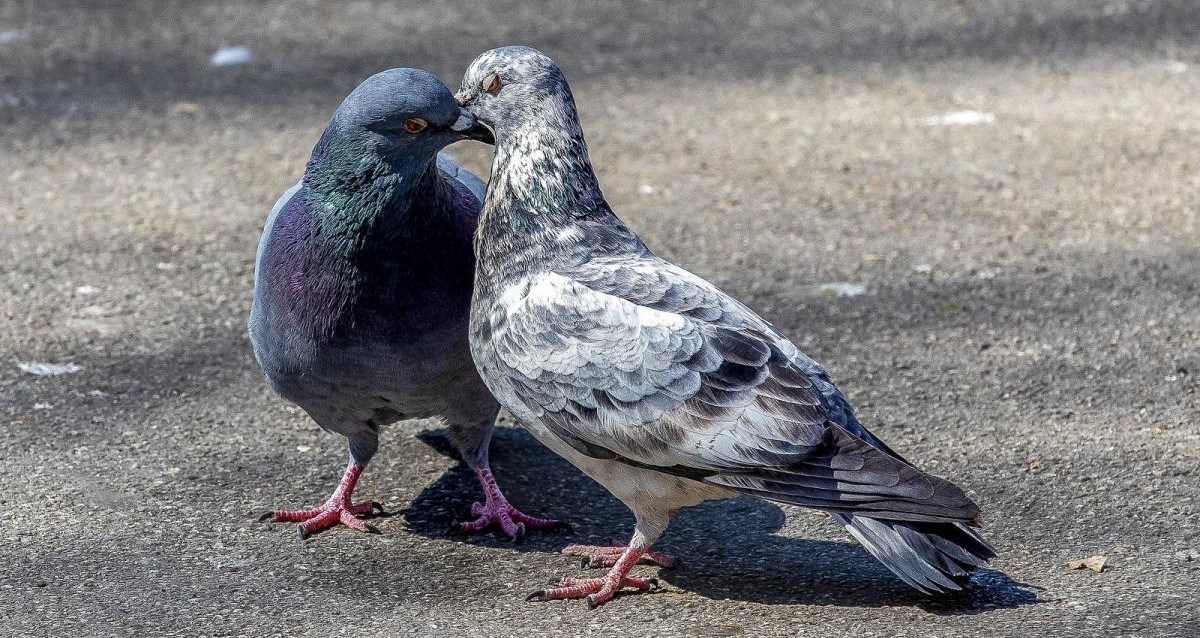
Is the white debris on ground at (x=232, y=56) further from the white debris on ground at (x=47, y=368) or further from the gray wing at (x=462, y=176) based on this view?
the gray wing at (x=462, y=176)

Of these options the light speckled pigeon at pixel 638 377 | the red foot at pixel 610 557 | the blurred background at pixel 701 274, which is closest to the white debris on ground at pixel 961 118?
the blurred background at pixel 701 274

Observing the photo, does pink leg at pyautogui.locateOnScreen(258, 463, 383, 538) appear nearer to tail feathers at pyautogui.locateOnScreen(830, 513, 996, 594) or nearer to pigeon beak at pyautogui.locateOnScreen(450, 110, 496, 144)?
pigeon beak at pyautogui.locateOnScreen(450, 110, 496, 144)

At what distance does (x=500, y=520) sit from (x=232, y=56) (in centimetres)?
440

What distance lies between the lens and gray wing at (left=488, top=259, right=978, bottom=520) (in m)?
3.25

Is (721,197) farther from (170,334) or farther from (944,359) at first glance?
(170,334)

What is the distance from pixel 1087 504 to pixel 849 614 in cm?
95

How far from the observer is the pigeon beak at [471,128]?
3.64 metres

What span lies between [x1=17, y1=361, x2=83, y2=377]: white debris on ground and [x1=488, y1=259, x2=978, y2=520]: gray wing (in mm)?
1997

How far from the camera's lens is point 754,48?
7633mm

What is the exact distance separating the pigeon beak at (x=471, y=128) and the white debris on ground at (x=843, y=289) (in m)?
2.03

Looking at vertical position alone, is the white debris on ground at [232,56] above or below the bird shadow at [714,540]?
above

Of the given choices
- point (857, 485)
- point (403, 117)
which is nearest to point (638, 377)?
point (857, 485)

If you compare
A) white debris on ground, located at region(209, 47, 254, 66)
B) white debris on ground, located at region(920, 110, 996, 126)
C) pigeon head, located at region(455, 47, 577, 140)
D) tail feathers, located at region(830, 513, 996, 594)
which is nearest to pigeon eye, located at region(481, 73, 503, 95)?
pigeon head, located at region(455, 47, 577, 140)

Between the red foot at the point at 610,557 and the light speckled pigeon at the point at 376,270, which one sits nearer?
the light speckled pigeon at the point at 376,270
